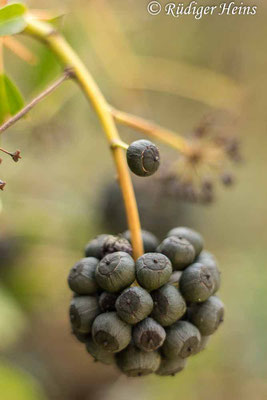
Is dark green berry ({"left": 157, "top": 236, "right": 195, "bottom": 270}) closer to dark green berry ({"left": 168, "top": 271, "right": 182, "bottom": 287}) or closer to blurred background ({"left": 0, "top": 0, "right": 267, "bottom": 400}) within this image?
dark green berry ({"left": 168, "top": 271, "right": 182, "bottom": 287})

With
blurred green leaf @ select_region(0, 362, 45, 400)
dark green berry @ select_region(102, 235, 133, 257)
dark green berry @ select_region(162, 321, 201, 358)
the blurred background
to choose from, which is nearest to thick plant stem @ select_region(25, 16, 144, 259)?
dark green berry @ select_region(102, 235, 133, 257)

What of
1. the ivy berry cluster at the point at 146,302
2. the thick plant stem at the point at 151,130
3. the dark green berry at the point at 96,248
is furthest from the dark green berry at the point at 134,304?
the thick plant stem at the point at 151,130

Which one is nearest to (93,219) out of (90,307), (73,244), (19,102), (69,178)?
(73,244)

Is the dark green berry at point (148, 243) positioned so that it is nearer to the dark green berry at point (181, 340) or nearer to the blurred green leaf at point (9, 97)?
the dark green berry at point (181, 340)

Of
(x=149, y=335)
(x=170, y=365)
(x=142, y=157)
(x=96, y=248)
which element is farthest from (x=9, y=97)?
(x=170, y=365)

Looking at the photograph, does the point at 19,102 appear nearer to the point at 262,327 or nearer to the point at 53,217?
the point at 53,217
